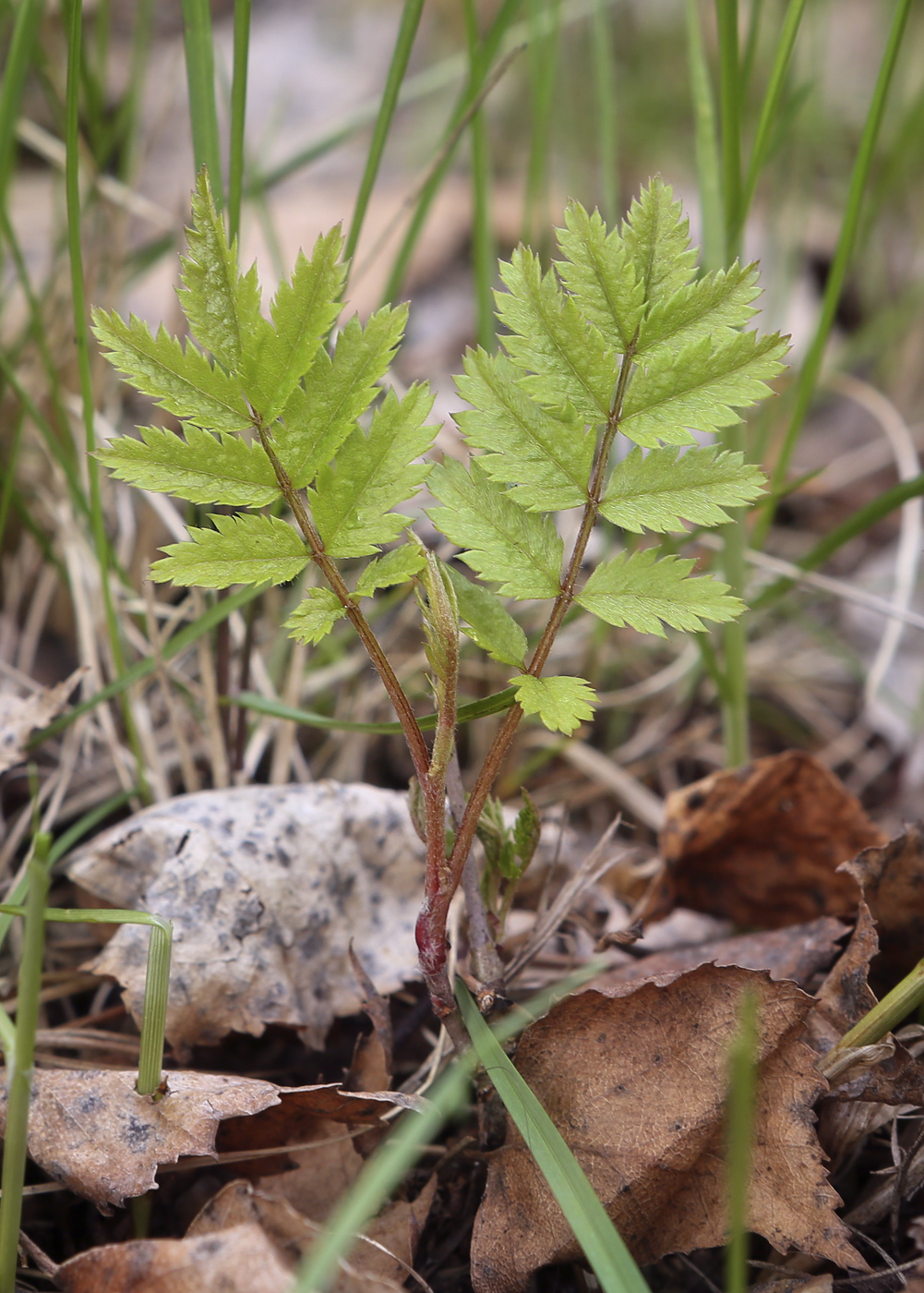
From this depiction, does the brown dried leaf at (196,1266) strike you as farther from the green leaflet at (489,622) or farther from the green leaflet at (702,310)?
the green leaflet at (702,310)

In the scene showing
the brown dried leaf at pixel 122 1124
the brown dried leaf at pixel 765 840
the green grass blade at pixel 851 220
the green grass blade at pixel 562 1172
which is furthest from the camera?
the brown dried leaf at pixel 765 840

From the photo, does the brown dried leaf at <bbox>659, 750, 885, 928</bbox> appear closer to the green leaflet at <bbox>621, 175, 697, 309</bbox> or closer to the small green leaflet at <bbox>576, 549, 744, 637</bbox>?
the small green leaflet at <bbox>576, 549, 744, 637</bbox>

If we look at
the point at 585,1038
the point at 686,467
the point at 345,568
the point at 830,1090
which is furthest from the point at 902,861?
the point at 345,568

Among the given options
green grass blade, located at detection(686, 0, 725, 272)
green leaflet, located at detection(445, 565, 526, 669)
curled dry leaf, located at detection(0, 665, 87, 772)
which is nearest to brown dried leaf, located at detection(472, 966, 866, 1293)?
green leaflet, located at detection(445, 565, 526, 669)

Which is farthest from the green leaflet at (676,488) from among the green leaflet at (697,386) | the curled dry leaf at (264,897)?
the curled dry leaf at (264,897)

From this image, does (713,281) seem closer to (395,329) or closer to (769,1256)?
(395,329)

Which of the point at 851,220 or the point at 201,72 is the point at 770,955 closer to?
the point at 851,220
